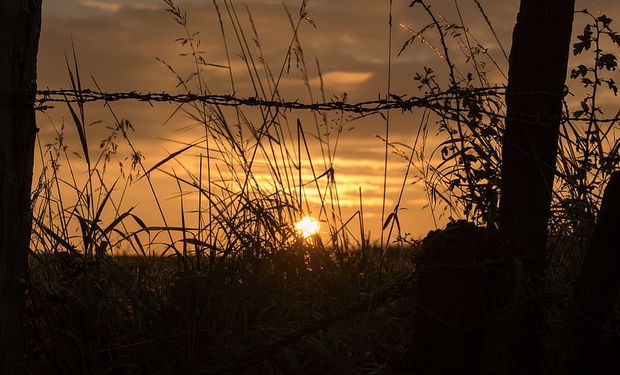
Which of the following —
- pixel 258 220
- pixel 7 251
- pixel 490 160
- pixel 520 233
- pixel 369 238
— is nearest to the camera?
pixel 520 233

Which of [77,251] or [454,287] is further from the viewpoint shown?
[77,251]

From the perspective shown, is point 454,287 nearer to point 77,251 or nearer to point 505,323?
point 505,323

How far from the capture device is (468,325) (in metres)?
3.12

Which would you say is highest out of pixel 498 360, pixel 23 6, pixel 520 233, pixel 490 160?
pixel 23 6

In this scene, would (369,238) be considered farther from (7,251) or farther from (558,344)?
(7,251)

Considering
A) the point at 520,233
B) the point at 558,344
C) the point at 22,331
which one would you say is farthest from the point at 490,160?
the point at 22,331

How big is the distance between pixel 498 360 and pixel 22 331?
6.30ft

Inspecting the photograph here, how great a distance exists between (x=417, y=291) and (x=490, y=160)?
826 mm

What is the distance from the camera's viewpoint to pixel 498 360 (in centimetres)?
310

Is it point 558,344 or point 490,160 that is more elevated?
point 490,160

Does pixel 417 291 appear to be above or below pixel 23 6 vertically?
below

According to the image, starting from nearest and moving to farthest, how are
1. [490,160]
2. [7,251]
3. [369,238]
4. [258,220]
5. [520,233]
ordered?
[520,233] → [7,251] → [490,160] → [258,220] → [369,238]

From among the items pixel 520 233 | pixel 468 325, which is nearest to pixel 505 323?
pixel 468 325

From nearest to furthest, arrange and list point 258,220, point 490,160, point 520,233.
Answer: point 520,233, point 490,160, point 258,220
